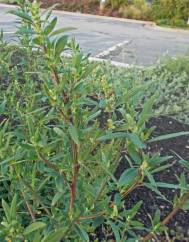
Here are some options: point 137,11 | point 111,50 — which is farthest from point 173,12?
point 111,50

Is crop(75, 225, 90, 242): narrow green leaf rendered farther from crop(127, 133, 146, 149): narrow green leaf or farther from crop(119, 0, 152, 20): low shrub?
crop(119, 0, 152, 20): low shrub

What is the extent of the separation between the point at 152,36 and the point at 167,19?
3.28 m

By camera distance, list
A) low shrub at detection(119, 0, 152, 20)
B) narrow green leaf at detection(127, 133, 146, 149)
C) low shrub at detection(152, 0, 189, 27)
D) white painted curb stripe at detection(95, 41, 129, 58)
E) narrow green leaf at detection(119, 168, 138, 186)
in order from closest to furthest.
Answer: narrow green leaf at detection(127, 133, 146, 149)
narrow green leaf at detection(119, 168, 138, 186)
white painted curb stripe at detection(95, 41, 129, 58)
low shrub at detection(152, 0, 189, 27)
low shrub at detection(119, 0, 152, 20)

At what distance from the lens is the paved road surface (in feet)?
32.5

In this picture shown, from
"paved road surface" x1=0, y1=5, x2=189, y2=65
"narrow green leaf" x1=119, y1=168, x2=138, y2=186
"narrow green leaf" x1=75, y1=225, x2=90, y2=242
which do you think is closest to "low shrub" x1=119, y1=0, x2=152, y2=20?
"paved road surface" x1=0, y1=5, x2=189, y2=65

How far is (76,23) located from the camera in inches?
560

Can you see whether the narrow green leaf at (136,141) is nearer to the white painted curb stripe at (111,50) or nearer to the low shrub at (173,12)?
the white painted curb stripe at (111,50)

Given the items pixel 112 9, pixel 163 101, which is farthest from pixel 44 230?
pixel 112 9

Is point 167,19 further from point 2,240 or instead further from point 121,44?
point 2,240

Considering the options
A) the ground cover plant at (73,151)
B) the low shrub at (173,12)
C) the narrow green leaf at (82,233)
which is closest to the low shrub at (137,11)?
the low shrub at (173,12)

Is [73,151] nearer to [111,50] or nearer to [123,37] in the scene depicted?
[111,50]

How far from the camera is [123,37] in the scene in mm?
12289

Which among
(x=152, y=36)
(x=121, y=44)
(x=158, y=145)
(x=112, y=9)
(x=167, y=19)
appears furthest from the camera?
(x=112, y=9)

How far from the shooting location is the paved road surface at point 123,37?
390 inches
